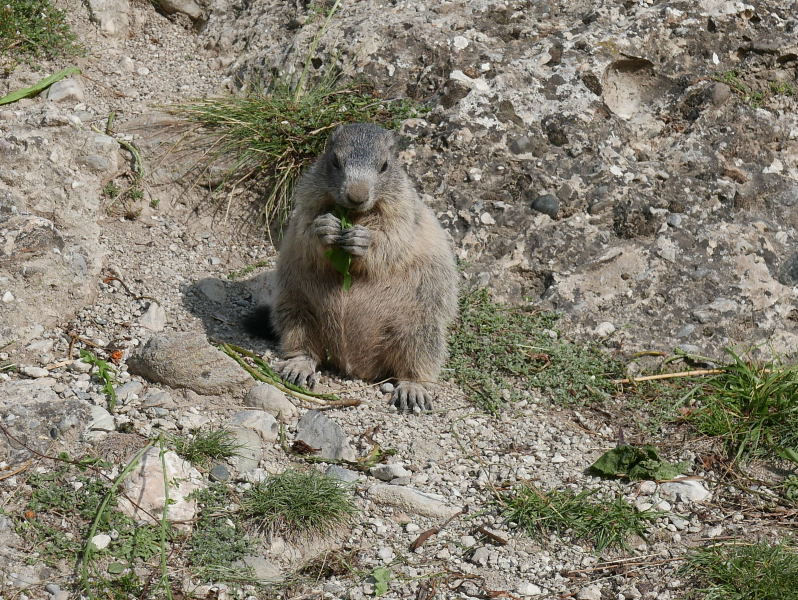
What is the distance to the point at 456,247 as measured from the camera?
673 centimetres

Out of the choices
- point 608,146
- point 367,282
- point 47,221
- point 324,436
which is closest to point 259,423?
point 324,436

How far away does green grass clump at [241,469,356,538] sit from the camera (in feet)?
13.1

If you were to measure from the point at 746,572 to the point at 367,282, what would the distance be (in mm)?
2816

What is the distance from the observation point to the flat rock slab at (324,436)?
4.66 meters

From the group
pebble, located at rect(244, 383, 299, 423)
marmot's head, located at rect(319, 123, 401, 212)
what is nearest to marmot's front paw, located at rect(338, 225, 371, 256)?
marmot's head, located at rect(319, 123, 401, 212)

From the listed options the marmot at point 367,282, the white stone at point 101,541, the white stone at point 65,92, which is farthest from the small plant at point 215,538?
the white stone at point 65,92

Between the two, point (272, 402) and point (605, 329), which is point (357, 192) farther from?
point (605, 329)

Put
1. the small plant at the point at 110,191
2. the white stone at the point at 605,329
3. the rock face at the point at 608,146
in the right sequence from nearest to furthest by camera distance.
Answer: the white stone at the point at 605,329, the rock face at the point at 608,146, the small plant at the point at 110,191

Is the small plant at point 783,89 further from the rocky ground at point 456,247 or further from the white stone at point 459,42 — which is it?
the white stone at point 459,42

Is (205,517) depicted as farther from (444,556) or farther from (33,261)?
(33,261)

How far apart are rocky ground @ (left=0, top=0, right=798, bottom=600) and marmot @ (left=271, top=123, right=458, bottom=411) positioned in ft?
0.80

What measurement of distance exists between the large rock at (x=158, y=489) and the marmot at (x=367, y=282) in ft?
4.74

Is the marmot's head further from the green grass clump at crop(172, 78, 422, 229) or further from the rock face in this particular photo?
the rock face

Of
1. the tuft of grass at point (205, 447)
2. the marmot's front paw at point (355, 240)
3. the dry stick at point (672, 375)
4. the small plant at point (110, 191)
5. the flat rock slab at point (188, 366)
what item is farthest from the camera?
the small plant at point (110, 191)
